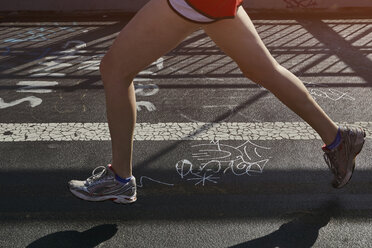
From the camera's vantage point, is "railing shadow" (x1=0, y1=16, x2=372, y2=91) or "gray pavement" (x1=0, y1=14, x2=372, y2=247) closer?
"gray pavement" (x1=0, y1=14, x2=372, y2=247)

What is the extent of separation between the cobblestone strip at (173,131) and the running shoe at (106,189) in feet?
3.47

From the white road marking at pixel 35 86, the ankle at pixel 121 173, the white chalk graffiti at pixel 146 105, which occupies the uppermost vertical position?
the ankle at pixel 121 173

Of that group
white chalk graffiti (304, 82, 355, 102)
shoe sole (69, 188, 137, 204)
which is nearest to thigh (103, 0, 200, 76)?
shoe sole (69, 188, 137, 204)

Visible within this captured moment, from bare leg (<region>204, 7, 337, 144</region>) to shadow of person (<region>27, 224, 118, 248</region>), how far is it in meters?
1.09

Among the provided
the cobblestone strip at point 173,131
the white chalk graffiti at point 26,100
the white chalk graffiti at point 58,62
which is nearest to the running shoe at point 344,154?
the cobblestone strip at point 173,131

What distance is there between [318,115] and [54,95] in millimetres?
2854

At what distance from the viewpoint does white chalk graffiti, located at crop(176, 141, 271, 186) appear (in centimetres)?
372

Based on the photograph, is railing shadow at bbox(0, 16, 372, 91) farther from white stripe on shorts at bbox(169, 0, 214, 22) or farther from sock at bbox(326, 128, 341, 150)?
white stripe on shorts at bbox(169, 0, 214, 22)

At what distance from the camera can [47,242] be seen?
2.94 meters

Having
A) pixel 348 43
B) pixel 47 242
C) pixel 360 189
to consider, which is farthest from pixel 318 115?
pixel 348 43

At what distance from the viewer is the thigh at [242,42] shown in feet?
9.95

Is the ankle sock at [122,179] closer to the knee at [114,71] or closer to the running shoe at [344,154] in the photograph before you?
the knee at [114,71]

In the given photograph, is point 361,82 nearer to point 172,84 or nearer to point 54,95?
point 172,84

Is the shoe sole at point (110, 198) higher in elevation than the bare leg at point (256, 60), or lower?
lower
